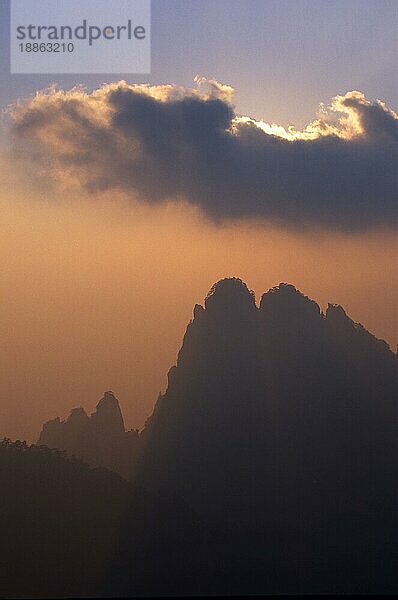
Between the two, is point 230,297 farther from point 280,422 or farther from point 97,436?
point 97,436

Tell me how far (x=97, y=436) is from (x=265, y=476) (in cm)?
149

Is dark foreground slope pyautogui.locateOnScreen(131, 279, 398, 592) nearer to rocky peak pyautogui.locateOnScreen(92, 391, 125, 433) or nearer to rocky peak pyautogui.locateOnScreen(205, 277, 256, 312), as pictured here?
rocky peak pyautogui.locateOnScreen(205, 277, 256, 312)

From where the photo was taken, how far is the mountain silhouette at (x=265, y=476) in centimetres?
496

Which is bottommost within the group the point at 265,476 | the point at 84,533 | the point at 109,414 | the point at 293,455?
the point at 84,533

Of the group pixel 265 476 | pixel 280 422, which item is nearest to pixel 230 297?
pixel 280 422

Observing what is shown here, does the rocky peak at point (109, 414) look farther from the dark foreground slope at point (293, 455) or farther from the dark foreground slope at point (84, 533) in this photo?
the dark foreground slope at point (84, 533)

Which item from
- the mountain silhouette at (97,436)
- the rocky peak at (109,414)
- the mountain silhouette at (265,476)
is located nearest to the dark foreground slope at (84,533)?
the mountain silhouette at (265,476)

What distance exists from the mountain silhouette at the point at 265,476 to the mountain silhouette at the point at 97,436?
0.06 feet

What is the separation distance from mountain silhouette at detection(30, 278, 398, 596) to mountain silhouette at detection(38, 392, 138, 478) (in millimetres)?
19

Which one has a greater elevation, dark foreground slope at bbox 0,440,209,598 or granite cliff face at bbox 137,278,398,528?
granite cliff face at bbox 137,278,398,528

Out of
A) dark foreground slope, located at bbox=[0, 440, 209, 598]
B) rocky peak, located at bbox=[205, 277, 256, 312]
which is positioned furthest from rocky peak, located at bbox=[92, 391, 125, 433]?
rocky peak, located at bbox=[205, 277, 256, 312]

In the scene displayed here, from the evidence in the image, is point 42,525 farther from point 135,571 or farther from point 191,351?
point 191,351

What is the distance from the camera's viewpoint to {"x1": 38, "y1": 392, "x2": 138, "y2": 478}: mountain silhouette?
5309 millimetres

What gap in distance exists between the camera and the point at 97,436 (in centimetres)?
564
